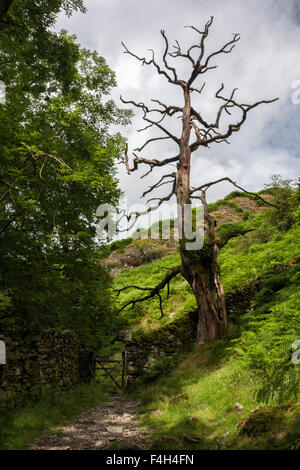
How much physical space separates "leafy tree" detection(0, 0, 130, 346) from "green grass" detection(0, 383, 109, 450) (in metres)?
2.04

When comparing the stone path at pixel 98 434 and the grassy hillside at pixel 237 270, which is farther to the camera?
the grassy hillside at pixel 237 270

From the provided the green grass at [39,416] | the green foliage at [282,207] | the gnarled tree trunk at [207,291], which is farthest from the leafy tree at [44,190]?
the green foliage at [282,207]

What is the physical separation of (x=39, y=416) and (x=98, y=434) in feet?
5.69

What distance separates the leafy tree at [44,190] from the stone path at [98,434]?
2.71 meters

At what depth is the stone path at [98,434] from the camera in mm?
4652

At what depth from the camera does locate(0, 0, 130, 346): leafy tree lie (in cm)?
601

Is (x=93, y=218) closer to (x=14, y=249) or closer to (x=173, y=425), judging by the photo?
(x=14, y=249)

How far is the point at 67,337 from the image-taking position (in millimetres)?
10344

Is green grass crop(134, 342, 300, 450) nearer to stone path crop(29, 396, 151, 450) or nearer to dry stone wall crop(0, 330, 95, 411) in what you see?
stone path crop(29, 396, 151, 450)
